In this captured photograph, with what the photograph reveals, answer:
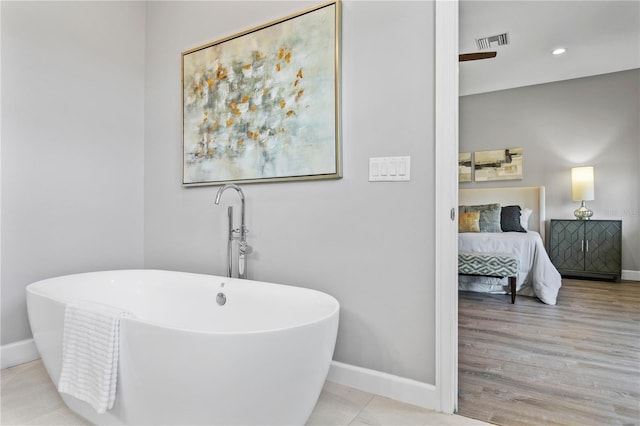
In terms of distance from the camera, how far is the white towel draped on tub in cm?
119

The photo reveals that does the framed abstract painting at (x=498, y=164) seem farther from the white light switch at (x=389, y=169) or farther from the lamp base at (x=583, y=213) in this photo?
the white light switch at (x=389, y=169)

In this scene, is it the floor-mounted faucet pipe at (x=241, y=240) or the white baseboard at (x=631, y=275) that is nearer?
the floor-mounted faucet pipe at (x=241, y=240)

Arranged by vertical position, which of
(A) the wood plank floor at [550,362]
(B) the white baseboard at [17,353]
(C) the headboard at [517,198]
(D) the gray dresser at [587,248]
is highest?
(C) the headboard at [517,198]

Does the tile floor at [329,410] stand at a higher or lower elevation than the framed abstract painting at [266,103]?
lower

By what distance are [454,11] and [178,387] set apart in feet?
5.96

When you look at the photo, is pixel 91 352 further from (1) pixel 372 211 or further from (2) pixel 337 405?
(1) pixel 372 211

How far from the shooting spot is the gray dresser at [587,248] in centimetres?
443

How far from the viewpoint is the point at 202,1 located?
2.37 metres

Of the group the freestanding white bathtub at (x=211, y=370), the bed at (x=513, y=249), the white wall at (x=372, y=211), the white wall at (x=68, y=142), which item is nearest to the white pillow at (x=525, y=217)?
the bed at (x=513, y=249)

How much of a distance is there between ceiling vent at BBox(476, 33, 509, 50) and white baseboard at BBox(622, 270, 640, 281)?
3389 millimetres

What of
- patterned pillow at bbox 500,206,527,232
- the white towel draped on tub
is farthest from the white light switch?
patterned pillow at bbox 500,206,527,232

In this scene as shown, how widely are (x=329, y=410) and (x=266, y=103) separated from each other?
1.62 metres

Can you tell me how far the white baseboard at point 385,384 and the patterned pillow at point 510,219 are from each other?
11.7 ft

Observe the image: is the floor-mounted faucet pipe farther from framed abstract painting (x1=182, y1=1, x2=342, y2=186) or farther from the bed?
the bed
